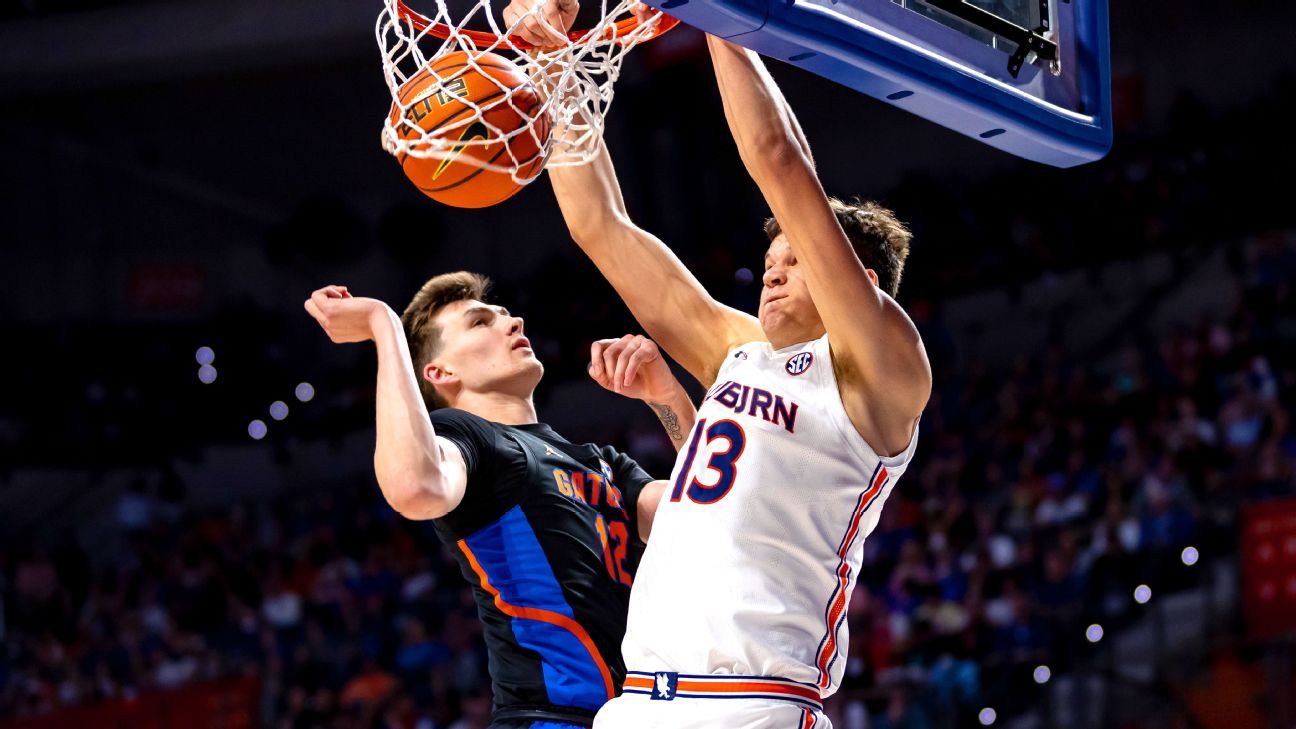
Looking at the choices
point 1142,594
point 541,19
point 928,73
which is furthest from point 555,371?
point 928,73

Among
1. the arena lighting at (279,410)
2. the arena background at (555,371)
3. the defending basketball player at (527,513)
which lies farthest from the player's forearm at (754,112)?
the arena lighting at (279,410)

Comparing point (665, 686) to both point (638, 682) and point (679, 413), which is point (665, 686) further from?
point (679, 413)

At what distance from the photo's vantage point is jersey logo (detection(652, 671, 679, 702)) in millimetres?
2904

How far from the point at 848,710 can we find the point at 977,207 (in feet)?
24.2

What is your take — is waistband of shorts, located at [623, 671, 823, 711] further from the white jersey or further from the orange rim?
the orange rim

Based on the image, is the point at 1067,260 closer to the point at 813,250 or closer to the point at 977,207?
the point at 977,207

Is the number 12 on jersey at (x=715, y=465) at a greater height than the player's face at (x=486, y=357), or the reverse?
the player's face at (x=486, y=357)

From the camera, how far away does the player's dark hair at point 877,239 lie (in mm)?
3330

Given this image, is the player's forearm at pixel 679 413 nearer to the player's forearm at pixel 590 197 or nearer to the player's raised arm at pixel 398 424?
the player's forearm at pixel 590 197

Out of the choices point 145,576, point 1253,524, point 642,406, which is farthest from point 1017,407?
point 145,576

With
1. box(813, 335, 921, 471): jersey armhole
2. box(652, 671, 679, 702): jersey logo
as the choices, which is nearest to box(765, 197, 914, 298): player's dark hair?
box(813, 335, 921, 471): jersey armhole

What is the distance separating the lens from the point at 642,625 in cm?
299

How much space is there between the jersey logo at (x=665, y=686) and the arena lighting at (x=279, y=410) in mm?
12763

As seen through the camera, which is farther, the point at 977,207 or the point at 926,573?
the point at 977,207
